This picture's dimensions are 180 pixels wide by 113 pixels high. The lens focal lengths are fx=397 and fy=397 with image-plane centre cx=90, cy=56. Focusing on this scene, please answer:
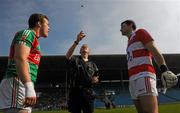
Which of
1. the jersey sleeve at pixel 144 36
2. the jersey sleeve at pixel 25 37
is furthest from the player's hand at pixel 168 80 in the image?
the jersey sleeve at pixel 25 37

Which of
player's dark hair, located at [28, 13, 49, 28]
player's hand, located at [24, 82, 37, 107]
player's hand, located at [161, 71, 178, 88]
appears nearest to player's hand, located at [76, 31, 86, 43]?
player's hand, located at [161, 71, 178, 88]

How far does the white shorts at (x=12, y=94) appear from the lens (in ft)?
14.2

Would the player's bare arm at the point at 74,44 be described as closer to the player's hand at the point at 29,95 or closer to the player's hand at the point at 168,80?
the player's hand at the point at 168,80

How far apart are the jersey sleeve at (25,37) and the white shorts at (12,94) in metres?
0.42

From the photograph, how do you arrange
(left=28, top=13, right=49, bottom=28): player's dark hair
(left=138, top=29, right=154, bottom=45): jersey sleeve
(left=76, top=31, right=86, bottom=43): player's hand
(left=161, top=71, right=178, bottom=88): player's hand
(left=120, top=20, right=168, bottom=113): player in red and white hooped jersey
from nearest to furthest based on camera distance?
(left=28, top=13, right=49, bottom=28): player's dark hair → (left=161, top=71, right=178, bottom=88): player's hand → (left=120, top=20, right=168, bottom=113): player in red and white hooped jersey → (left=138, top=29, right=154, bottom=45): jersey sleeve → (left=76, top=31, right=86, bottom=43): player's hand

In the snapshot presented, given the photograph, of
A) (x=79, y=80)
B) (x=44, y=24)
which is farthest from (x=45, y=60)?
(x=44, y=24)

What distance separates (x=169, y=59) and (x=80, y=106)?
140ft

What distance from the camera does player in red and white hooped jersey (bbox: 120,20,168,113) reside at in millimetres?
5875

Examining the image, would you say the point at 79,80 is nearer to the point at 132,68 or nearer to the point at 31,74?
the point at 132,68

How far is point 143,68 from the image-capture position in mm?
6082

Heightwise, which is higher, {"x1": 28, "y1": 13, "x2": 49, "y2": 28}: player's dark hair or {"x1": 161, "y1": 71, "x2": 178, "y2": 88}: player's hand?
{"x1": 28, "y1": 13, "x2": 49, "y2": 28}: player's dark hair

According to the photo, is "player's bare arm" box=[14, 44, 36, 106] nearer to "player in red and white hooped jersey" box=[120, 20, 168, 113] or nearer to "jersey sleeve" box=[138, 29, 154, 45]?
"player in red and white hooped jersey" box=[120, 20, 168, 113]

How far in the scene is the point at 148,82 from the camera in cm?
596

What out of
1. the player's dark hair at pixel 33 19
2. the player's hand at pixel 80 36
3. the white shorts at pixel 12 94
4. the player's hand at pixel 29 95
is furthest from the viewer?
the player's hand at pixel 80 36
